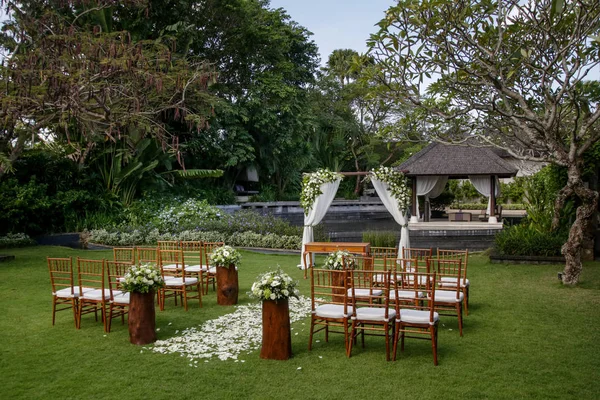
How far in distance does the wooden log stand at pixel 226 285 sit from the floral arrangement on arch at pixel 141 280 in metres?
2.15

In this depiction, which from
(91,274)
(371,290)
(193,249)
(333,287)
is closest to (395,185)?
(193,249)

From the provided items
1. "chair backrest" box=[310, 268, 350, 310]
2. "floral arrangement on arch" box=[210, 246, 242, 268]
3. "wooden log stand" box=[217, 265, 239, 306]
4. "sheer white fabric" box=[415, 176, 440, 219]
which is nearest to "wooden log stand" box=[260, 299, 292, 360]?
"chair backrest" box=[310, 268, 350, 310]

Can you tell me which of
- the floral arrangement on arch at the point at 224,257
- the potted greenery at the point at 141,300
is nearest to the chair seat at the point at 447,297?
the floral arrangement on arch at the point at 224,257

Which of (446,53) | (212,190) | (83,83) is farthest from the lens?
(212,190)

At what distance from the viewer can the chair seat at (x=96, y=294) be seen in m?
6.97

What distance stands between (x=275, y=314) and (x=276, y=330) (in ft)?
0.59

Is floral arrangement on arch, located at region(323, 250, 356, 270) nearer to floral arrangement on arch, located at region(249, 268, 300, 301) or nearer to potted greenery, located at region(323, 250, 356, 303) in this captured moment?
potted greenery, located at region(323, 250, 356, 303)

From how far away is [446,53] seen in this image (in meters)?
9.43

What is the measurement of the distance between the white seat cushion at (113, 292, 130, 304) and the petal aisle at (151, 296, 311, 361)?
0.87m

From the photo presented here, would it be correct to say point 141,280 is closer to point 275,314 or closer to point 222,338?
point 222,338

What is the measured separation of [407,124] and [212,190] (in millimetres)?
15361

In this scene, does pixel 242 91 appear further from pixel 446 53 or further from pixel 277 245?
pixel 446 53

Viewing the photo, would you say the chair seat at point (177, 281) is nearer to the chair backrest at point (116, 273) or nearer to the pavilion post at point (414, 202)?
the chair backrest at point (116, 273)

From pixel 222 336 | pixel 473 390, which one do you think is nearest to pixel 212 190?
pixel 222 336
